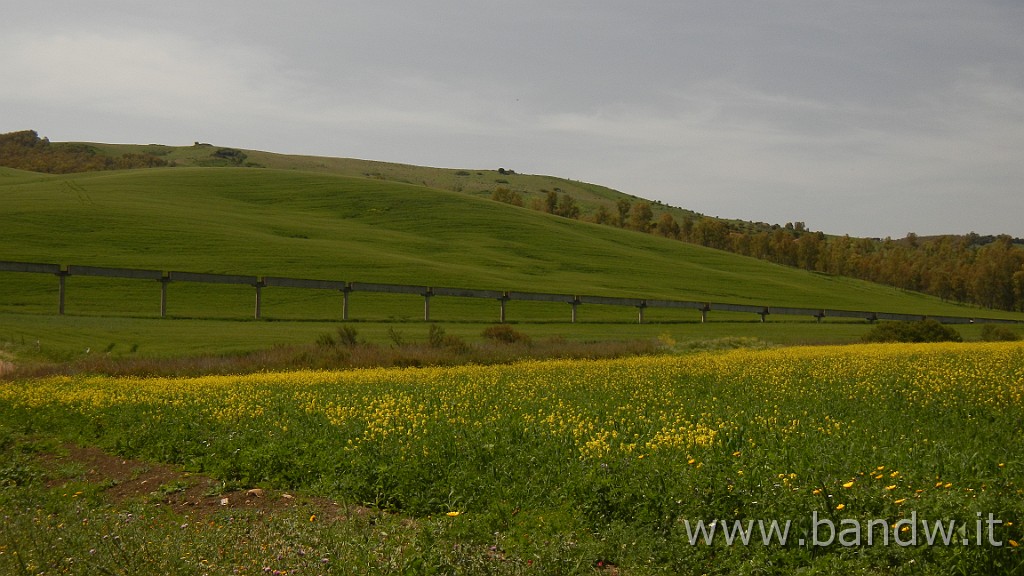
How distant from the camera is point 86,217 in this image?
69062mm

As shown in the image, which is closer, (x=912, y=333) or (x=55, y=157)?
(x=912, y=333)

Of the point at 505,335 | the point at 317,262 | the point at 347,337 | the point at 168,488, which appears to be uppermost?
the point at 317,262

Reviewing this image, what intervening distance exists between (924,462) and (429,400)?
9382 millimetres

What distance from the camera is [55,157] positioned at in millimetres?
164000

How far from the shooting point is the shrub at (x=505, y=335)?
3634 centimetres

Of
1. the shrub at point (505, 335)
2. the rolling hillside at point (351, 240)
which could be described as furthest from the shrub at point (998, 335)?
the rolling hillside at point (351, 240)

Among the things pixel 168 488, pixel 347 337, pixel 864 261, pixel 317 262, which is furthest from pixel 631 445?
pixel 864 261

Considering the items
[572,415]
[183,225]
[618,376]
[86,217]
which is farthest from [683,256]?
[572,415]

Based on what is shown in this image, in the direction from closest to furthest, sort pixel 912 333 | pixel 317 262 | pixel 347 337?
pixel 347 337
pixel 912 333
pixel 317 262

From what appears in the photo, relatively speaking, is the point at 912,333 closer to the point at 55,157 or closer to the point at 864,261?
the point at 864,261

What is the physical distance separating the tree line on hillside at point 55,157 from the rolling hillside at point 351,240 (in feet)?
142

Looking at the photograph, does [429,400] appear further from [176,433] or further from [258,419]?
[176,433]

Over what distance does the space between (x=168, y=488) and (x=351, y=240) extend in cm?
6804

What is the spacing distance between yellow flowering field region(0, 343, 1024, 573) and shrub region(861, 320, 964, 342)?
63.7 ft
